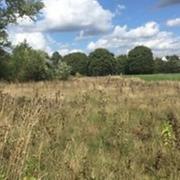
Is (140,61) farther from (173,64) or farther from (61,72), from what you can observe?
(61,72)

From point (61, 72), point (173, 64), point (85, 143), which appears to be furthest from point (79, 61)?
point (85, 143)

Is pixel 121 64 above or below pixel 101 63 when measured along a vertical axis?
below

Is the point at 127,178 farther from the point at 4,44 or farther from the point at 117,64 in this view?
the point at 117,64

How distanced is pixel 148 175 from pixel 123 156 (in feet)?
3.15

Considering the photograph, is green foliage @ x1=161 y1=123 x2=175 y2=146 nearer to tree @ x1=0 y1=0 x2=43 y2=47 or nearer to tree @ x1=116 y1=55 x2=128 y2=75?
tree @ x1=0 y1=0 x2=43 y2=47

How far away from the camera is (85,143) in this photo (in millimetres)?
9148

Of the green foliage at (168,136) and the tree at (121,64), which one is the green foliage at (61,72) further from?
the tree at (121,64)

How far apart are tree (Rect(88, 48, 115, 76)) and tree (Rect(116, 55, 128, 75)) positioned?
64.7 inches

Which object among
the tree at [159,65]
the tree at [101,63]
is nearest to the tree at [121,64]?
the tree at [101,63]

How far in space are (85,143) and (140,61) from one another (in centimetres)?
9576

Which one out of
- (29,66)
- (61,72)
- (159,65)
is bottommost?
(159,65)

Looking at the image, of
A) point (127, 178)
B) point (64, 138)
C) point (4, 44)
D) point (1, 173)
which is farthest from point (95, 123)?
point (4, 44)

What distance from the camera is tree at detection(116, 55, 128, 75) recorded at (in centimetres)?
10481

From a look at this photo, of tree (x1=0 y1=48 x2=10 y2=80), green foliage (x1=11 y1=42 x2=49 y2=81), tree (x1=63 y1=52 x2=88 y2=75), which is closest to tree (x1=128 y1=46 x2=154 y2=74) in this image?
tree (x1=63 y1=52 x2=88 y2=75)
